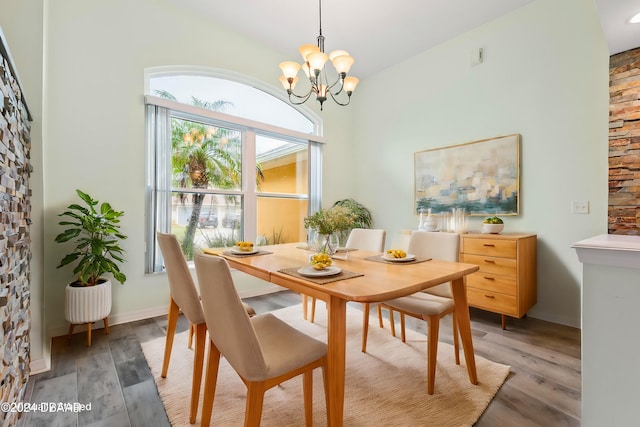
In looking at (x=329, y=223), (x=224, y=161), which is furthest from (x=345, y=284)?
(x=224, y=161)

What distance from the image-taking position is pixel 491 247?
2.73m


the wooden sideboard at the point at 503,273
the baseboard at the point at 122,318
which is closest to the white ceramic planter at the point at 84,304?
the baseboard at the point at 122,318

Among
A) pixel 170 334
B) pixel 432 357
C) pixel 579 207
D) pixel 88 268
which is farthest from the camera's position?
pixel 579 207

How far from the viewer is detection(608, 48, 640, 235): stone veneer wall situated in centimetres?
230

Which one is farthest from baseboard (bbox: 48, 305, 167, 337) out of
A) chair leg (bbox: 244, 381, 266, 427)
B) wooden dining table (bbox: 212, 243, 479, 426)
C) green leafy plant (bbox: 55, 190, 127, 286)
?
chair leg (bbox: 244, 381, 266, 427)

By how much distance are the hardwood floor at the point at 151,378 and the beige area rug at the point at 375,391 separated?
85 mm

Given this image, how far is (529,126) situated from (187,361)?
3686 millimetres

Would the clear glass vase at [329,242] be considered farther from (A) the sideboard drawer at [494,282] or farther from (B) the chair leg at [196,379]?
(A) the sideboard drawer at [494,282]

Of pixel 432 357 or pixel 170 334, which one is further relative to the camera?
pixel 170 334

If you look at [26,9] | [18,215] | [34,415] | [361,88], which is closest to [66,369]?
[34,415]

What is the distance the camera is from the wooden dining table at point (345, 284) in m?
1.22

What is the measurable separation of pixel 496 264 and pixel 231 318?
8.30 feet

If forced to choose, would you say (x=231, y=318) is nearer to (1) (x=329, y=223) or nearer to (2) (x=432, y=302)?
(1) (x=329, y=223)

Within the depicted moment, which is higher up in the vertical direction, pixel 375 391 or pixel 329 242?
pixel 329 242
